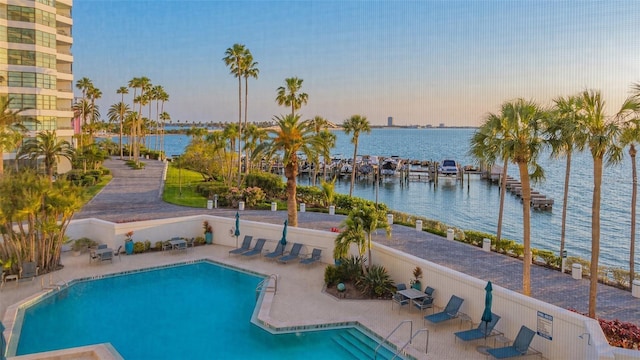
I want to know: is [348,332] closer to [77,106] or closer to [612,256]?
[612,256]

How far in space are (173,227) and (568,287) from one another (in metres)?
18.5

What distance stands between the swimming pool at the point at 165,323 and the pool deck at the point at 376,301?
1.06 metres

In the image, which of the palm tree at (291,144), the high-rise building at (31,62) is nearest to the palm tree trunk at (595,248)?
the palm tree at (291,144)

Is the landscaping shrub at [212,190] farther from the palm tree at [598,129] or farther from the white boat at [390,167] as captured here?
the white boat at [390,167]

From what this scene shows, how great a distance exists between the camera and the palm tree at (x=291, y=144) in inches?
958

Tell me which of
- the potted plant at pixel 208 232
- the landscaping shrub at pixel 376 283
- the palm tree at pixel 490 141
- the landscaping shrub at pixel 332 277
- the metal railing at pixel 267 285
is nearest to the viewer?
the palm tree at pixel 490 141

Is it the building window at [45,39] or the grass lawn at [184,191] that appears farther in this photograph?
the building window at [45,39]

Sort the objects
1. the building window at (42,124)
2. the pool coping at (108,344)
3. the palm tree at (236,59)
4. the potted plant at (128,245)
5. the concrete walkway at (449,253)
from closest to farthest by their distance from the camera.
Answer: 1. the pool coping at (108,344)
2. the concrete walkway at (449,253)
3. the potted plant at (128,245)
4. the palm tree at (236,59)
5. the building window at (42,124)

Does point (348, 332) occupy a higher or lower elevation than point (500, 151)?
lower

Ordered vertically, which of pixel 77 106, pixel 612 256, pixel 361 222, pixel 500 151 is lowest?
pixel 612 256

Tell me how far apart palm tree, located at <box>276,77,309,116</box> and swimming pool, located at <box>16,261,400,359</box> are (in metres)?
27.1

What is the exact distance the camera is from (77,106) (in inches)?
2960

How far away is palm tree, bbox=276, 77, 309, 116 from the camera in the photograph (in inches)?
1756

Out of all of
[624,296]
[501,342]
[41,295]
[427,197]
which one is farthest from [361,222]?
[427,197]
